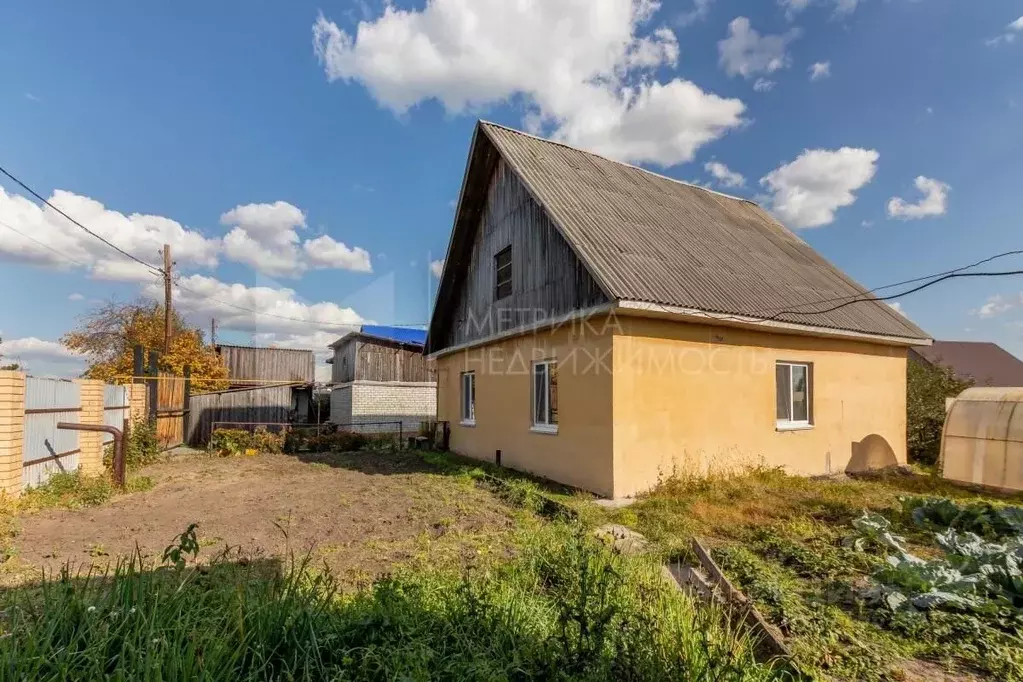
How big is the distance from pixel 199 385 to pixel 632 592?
25138 mm

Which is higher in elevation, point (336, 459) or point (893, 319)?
point (893, 319)

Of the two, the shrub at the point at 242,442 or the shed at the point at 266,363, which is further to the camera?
the shed at the point at 266,363

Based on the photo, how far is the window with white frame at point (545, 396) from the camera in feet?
32.9

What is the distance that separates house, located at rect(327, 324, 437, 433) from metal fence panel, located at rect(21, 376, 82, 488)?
41.3 ft

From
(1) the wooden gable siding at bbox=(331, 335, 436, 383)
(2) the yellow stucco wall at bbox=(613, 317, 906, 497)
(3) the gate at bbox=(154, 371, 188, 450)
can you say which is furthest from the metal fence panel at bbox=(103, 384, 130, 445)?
(1) the wooden gable siding at bbox=(331, 335, 436, 383)

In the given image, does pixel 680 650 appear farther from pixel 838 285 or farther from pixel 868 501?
pixel 838 285

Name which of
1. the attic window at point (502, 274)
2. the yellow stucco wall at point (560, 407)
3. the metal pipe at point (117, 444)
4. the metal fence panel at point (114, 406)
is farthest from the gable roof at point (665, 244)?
the metal pipe at point (117, 444)

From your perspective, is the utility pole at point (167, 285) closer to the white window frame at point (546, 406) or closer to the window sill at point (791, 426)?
the white window frame at point (546, 406)

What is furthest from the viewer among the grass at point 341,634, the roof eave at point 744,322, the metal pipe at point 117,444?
the metal pipe at point 117,444

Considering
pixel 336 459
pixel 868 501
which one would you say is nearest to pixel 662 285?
pixel 868 501

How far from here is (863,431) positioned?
11.3 m

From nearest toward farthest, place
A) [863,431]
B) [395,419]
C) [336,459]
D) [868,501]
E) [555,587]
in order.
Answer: [555,587]
[868,501]
[863,431]
[336,459]
[395,419]

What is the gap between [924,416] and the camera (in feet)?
43.2

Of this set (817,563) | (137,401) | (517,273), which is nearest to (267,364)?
(137,401)
